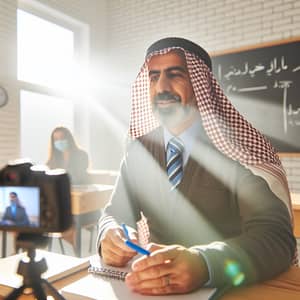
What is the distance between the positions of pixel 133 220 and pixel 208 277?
666 mm

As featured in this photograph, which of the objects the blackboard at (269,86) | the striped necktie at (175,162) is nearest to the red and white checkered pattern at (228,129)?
the striped necktie at (175,162)

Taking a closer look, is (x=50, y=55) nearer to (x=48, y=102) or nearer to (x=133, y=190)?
(x=48, y=102)

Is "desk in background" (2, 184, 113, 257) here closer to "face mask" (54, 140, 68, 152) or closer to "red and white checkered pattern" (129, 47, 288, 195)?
"face mask" (54, 140, 68, 152)

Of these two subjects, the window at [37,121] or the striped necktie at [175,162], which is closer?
the striped necktie at [175,162]

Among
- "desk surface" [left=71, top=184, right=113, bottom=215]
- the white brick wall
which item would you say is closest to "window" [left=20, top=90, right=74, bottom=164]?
the white brick wall

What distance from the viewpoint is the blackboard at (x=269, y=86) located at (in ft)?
14.0

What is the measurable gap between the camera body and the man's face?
2.56 feet

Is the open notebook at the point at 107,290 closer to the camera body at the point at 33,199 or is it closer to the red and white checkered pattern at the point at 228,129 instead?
the camera body at the point at 33,199

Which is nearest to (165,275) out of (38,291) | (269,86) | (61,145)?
(38,291)

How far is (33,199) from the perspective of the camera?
587 mm

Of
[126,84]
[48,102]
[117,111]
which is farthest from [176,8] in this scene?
[48,102]

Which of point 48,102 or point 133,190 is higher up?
point 48,102

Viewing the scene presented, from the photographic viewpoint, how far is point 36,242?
0.63m

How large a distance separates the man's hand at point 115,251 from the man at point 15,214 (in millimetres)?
360
